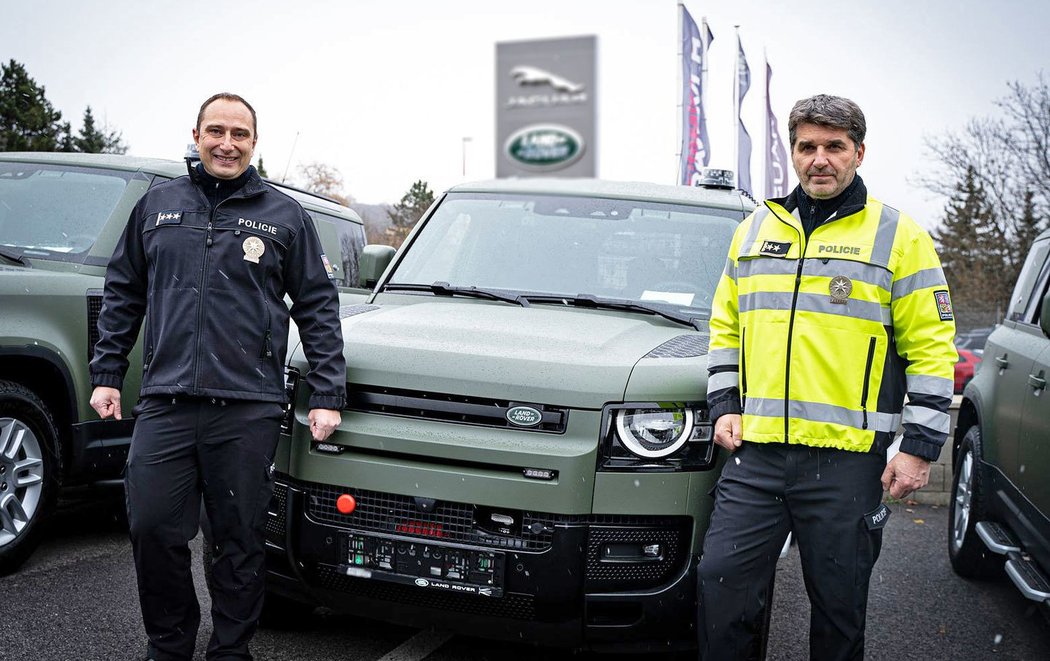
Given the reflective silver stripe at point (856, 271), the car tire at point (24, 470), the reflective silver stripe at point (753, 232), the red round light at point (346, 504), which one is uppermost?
the reflective silver stripe at point (753, 232)

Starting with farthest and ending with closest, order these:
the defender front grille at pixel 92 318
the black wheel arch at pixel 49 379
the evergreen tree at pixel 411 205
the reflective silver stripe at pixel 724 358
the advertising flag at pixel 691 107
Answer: the evergreen tree at pixel 411 205, the advertising flag at pixel 691 107, the defender front grille at pixel 92 318, the black wheel arch at pixel 49 379, the reflective silver stripe at pixel 724 358

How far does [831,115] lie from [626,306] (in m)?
1.18

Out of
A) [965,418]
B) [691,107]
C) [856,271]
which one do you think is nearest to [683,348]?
[856,271]

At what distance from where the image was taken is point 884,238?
3002mm

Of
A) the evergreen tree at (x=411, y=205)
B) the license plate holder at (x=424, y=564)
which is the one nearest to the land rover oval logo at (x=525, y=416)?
the license plate holder at (x=424, y=564)

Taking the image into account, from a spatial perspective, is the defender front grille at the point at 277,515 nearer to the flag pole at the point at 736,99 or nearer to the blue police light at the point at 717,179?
the blue police light at the point at 717,179

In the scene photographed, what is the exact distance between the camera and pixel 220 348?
3.24 meters

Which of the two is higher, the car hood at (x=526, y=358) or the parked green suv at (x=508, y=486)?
the car hood at (x=526, y=358)

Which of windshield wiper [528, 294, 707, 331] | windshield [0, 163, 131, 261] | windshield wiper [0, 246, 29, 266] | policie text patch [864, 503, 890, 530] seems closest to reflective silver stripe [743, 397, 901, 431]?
policie text patch [864, 503, 890, 530]

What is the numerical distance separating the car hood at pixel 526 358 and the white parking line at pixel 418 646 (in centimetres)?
118

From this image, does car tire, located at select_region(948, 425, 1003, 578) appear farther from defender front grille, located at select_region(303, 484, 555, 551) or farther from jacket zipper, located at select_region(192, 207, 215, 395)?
jacket zipper, located at select_region(192, 207, 215, 395)

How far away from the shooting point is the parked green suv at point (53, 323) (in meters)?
4.59

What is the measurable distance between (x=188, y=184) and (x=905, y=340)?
2.39m

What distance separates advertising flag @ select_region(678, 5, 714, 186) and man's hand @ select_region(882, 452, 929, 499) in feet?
43.9
